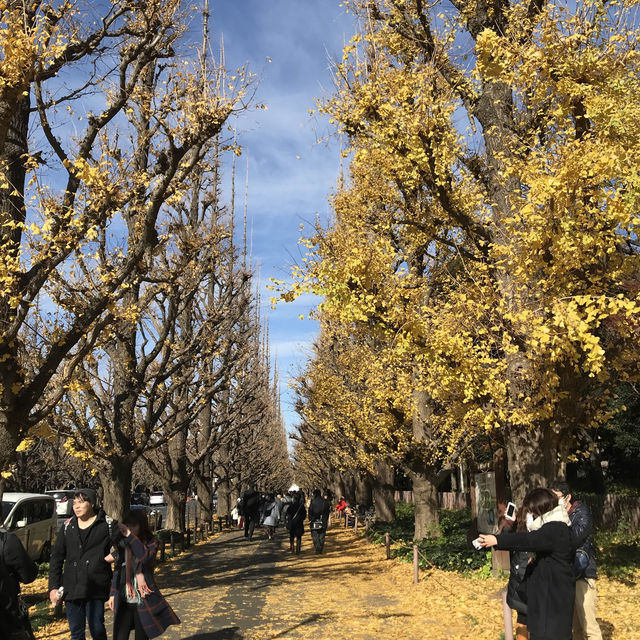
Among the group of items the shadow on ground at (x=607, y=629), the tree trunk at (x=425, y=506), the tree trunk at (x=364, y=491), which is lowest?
the tree trunk at (x=364, y=491)

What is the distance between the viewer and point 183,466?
70.7 ft

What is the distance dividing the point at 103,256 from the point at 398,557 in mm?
10018

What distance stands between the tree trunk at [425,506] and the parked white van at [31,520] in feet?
32.8

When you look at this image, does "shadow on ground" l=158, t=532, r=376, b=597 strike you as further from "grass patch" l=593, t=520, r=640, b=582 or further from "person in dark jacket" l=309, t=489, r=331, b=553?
"grass patch" l=593, t=520, r=640, b=582

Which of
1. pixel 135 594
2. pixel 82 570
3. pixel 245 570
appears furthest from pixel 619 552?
pixel 82 570

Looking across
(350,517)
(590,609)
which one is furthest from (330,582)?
(350,517)

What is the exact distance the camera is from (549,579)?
431 cm

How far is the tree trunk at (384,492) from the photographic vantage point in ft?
76.0

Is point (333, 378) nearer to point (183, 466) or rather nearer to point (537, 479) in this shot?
point (183, 466)

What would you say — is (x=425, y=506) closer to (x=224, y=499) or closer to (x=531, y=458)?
(x=531, y=458)

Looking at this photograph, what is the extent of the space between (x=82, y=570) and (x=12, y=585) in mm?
1274

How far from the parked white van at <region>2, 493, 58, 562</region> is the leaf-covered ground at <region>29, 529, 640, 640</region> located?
9.34 feet

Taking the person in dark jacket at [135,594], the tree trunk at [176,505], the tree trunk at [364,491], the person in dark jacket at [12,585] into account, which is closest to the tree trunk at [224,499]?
the tree trunk at [364,491]

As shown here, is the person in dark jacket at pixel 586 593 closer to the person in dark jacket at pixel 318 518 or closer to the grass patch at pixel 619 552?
Answer: the grass patch at pixel 619 552
